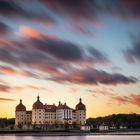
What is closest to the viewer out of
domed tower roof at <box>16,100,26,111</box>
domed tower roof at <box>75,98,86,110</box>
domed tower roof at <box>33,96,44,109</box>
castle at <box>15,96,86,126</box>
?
domed tower roof at <box>33,96,44,109</box>

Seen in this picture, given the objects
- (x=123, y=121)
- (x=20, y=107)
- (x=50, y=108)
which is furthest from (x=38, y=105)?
(x=123, y=121)

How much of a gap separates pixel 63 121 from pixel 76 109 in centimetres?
726

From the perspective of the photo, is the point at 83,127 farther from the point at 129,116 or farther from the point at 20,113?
the point at 129,116

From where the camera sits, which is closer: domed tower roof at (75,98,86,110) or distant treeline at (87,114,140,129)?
domed tower roof at (75,98,86,110)

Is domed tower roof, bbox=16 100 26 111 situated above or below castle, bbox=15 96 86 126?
above

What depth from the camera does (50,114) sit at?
16350 centimetres

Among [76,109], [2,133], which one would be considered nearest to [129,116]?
[76,109]

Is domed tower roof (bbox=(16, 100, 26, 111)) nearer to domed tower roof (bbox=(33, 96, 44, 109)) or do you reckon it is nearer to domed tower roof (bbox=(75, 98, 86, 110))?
domed tower roof (bbox=(33, 96, 44, 109))

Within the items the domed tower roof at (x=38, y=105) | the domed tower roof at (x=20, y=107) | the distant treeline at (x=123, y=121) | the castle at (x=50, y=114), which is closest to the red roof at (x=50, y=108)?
the castle at (x=50, y=114)

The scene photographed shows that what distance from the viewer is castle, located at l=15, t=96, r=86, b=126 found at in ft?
524

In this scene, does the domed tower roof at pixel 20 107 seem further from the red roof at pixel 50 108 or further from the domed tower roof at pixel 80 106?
the domed tower roof at pixel 80 106

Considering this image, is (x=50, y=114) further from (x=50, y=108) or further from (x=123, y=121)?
(x=123, y=121)

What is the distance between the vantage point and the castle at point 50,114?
524 ft

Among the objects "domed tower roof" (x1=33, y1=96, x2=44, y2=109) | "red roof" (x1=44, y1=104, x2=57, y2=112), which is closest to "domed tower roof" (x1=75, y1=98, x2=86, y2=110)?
"red roof" (x1=44, y1=104, x2=57, y2=112)
